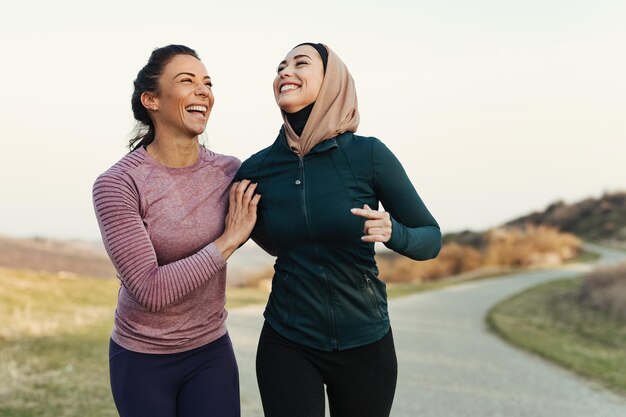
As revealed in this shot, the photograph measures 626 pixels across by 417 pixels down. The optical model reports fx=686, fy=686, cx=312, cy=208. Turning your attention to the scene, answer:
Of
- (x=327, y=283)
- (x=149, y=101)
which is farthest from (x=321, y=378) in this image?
(x=149, y=101)

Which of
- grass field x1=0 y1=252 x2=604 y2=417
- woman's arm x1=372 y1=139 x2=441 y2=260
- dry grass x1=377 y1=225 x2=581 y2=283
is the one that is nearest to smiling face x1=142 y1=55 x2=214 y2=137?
woman's arm x1=372 y1=139 x2=441 y2=260

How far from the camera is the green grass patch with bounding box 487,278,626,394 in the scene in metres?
9.52

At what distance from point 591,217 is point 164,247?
4996cm

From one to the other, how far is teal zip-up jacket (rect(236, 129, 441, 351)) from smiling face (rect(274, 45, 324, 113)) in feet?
0.67

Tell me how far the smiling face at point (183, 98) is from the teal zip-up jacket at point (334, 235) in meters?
0.42

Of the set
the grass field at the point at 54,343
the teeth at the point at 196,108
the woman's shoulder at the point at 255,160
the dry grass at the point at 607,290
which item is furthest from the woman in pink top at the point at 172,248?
the dry grass at the point at 607,290

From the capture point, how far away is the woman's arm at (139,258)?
101 inches

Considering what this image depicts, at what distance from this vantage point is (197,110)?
2816 millimetres

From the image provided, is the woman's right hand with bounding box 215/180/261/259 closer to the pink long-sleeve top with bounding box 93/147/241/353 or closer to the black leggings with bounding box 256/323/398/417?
the pink long-sleeve top with bounding box 93/147/241/353

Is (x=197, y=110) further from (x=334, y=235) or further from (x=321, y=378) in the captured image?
(x=321, y=378)

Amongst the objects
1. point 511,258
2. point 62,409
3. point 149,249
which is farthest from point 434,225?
point 511,258

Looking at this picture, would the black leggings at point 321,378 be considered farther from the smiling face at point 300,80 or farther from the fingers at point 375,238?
the smiling face at point 300,80

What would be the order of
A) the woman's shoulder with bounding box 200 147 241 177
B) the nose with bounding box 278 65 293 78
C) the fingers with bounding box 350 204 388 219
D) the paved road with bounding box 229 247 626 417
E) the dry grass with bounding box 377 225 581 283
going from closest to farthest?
the fingers with bounding box 350 204 388 219 < the nose with bounding box 278 65 293 78 < the woman's shoulder with bounding box 200 147 241 177 < the paved road with bounding box 229 247 626 417 < the dry grass with bounding box 377 225 581 283

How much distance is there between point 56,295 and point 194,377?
12571 millimetres
